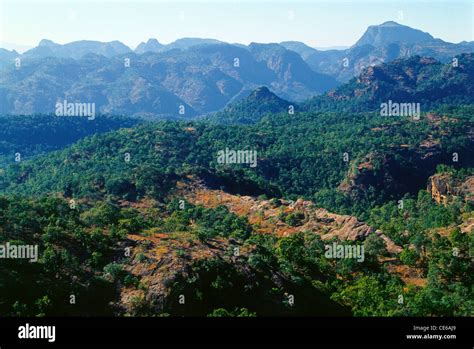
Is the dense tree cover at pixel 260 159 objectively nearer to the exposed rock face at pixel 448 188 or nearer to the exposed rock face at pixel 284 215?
the exposed rock face at pixel 284 215

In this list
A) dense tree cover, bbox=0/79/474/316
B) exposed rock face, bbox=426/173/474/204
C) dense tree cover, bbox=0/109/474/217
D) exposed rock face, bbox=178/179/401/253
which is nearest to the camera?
dense tree cover, bbox=0/79/474/316

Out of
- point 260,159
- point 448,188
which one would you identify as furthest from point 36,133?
point 448,188

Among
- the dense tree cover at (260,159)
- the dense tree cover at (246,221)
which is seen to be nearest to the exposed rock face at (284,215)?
the dense tree cover at (246,221)

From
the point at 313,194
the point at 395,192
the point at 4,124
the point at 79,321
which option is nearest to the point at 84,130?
the point at 4,124

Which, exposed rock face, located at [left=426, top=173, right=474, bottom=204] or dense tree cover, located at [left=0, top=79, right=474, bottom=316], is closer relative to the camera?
dense tree cover, located at [left=0, top=79, right=474, bottom=316]

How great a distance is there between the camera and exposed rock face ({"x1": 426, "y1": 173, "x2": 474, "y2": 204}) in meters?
88.8

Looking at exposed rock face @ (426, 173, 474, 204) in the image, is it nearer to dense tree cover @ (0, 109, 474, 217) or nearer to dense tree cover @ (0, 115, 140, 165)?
dense tree cover @ (0, 109, 474, 217)

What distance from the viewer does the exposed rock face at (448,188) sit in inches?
3497

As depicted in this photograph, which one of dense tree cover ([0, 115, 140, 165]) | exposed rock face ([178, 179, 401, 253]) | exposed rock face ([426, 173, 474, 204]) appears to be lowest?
exposed rock face ([178, 179, 401, 253])

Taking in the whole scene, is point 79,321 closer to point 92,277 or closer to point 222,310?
point 222,310

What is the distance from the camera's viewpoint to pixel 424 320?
1461 centimetres

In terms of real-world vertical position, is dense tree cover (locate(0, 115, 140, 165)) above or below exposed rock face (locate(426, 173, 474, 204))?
above

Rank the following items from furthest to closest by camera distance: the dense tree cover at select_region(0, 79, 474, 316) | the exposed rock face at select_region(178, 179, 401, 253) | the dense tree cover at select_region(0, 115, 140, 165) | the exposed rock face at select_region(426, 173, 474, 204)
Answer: the dense tree cover at select_region(0, 115, 140, 165) < the exposed rock face at select_region(426, 173, 474, 204) < the exposed rock face at select_region(178, 179, 401, 253) < the dense tree cover at select_region(0, 79, 474, 316)

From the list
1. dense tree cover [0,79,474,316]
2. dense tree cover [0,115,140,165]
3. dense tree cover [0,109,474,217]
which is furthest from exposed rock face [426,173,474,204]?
dense tree cover [0,115,140,165]
